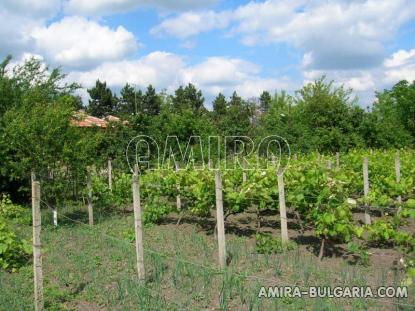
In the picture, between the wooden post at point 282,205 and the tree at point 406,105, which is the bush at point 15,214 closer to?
the wooden post at point 282,205

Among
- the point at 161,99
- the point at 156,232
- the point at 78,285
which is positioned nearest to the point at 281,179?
the point at 156,232

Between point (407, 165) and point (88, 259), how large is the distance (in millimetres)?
7444

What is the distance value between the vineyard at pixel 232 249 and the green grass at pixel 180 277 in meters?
0.02

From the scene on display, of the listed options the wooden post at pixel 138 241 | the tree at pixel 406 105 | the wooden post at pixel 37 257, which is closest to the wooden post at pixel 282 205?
the wooden post at pixel 138 241

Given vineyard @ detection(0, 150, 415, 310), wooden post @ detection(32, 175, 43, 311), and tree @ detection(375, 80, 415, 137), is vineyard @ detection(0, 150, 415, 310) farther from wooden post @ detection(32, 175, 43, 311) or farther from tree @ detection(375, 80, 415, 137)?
tree @ detection(375, 80, 415, 137)

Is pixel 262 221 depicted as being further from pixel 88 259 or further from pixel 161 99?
pixel 161 99

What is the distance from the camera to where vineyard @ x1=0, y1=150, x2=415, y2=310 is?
541 cm

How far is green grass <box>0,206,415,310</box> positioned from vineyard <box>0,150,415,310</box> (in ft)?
0.05

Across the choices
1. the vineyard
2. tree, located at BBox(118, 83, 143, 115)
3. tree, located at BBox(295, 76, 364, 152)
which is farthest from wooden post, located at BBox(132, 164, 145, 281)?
tree, located at BBox(118, 83, 143, 115)

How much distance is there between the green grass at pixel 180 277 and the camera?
5.14 m

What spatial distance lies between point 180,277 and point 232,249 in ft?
4.33

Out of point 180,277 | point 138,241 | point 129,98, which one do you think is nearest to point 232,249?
point 180,277

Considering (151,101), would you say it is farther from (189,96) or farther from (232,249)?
(232,249)

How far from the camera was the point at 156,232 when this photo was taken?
358 inches
